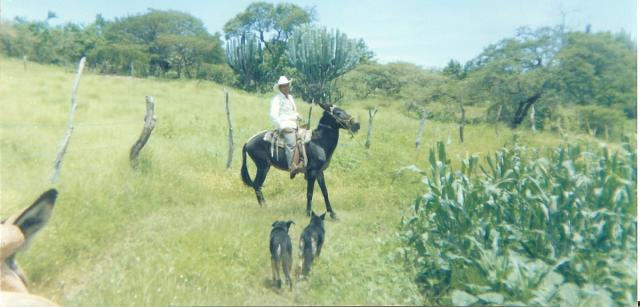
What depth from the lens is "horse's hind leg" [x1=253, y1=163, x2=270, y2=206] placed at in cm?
353

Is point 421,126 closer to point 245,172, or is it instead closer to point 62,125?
point 245,172

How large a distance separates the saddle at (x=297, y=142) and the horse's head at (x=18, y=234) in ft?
5.65

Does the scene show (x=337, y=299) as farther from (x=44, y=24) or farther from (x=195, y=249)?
(x=44, y=24)

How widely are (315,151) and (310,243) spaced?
758 millimetres

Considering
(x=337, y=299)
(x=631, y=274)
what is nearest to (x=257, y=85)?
(x=337, y=299)

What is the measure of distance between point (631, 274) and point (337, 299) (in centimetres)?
192

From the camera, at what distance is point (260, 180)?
3598mm

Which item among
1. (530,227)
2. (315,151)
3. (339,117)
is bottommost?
(530,227)

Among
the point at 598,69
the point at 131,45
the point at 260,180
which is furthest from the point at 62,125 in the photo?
the point at 598,69

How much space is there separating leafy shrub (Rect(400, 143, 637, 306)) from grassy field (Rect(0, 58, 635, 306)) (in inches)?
6.0

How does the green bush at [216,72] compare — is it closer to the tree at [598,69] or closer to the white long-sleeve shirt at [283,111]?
the white long-sleeve shirt at [283,111]

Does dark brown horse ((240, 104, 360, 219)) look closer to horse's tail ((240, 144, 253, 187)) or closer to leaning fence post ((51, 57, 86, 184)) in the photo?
horse's tail ((240, 144, 253, 187))

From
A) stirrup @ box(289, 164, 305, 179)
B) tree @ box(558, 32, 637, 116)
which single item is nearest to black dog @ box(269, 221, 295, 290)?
stirrup @ box(289, 164, 305, 179)

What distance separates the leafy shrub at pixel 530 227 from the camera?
9.78 ft
